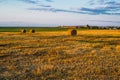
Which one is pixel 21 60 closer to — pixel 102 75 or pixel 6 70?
pixel 6 70

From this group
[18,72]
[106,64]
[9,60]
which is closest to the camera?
[18,72]

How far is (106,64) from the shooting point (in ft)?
47.5

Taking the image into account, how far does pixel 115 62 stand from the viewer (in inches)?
592

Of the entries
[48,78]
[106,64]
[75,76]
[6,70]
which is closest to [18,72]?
[6,70]

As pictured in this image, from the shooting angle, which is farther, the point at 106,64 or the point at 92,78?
the point at 106,64

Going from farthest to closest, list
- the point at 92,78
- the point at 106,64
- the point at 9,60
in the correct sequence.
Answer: the point at 9,60 < the point at 106,64 < the point at 92,78

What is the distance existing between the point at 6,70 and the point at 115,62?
6793mm

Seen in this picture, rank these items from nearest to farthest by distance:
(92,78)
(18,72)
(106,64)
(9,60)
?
1. (92,78)
2. (18,72)
3. (106,64)
4. (9,60)

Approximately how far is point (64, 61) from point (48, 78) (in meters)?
4.07

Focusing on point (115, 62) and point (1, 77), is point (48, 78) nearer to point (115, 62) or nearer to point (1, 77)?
point (1, 77)

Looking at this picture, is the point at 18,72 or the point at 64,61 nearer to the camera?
the point at 18,72

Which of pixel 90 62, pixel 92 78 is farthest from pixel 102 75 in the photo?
pixel 90 62

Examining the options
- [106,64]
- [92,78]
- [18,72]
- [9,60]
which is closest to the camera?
[92,78]

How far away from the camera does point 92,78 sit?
445 inches
